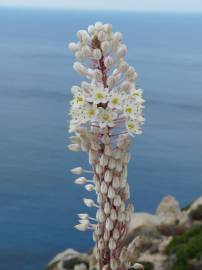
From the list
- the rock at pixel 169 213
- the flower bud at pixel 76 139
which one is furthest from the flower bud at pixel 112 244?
the rock at pixel 169 213

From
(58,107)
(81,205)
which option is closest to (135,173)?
(81,205)

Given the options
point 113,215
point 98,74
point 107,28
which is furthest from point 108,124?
point 107,28

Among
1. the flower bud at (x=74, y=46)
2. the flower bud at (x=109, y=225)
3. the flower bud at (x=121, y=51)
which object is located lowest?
the flower bud at (x=109, y=225)

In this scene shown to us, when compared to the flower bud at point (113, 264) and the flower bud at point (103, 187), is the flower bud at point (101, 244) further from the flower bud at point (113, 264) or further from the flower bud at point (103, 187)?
the flower bud at point (103, 187)

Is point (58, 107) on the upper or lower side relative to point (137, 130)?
upper

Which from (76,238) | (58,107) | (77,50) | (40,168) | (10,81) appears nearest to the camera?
(77,50)

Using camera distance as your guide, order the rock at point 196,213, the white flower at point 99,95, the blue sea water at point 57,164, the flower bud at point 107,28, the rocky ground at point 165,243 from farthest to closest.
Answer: the blue sea water at point 57,164
the rock at point 196,213
the rocky ground at point 165,243
the flower bud at point 107,28
the white flower at point 99,95

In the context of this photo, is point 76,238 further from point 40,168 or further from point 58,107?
point 58,107
